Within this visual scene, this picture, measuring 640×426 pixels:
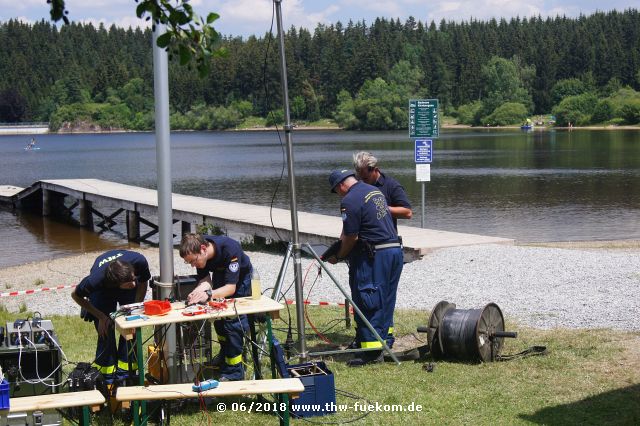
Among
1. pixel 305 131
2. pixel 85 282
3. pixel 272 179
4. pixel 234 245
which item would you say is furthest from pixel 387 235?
pixel 305 131

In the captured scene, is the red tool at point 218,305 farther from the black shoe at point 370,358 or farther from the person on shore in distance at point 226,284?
the black shoe at point 370,358

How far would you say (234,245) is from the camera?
284 inches

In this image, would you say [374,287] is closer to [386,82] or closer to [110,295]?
[110,295]

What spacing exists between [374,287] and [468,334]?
0.98 m

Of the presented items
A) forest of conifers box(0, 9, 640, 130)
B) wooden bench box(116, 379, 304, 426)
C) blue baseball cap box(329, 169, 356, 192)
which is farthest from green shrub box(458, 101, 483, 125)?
wooden bench box(116, 379, 304, 426)

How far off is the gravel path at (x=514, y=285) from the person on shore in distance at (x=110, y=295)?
4.66 metres

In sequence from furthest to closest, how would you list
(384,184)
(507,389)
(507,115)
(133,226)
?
(507,115), (133,226), (384,184), (507,389)

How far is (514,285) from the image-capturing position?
41.0 ft

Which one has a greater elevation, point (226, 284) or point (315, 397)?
point (226, 284)

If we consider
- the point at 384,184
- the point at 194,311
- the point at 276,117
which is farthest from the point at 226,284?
the point at 276,117

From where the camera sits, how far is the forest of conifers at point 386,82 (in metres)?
142

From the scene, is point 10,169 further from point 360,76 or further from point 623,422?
point 360,76

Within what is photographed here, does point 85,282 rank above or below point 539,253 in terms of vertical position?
above

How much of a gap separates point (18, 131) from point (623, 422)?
181m
